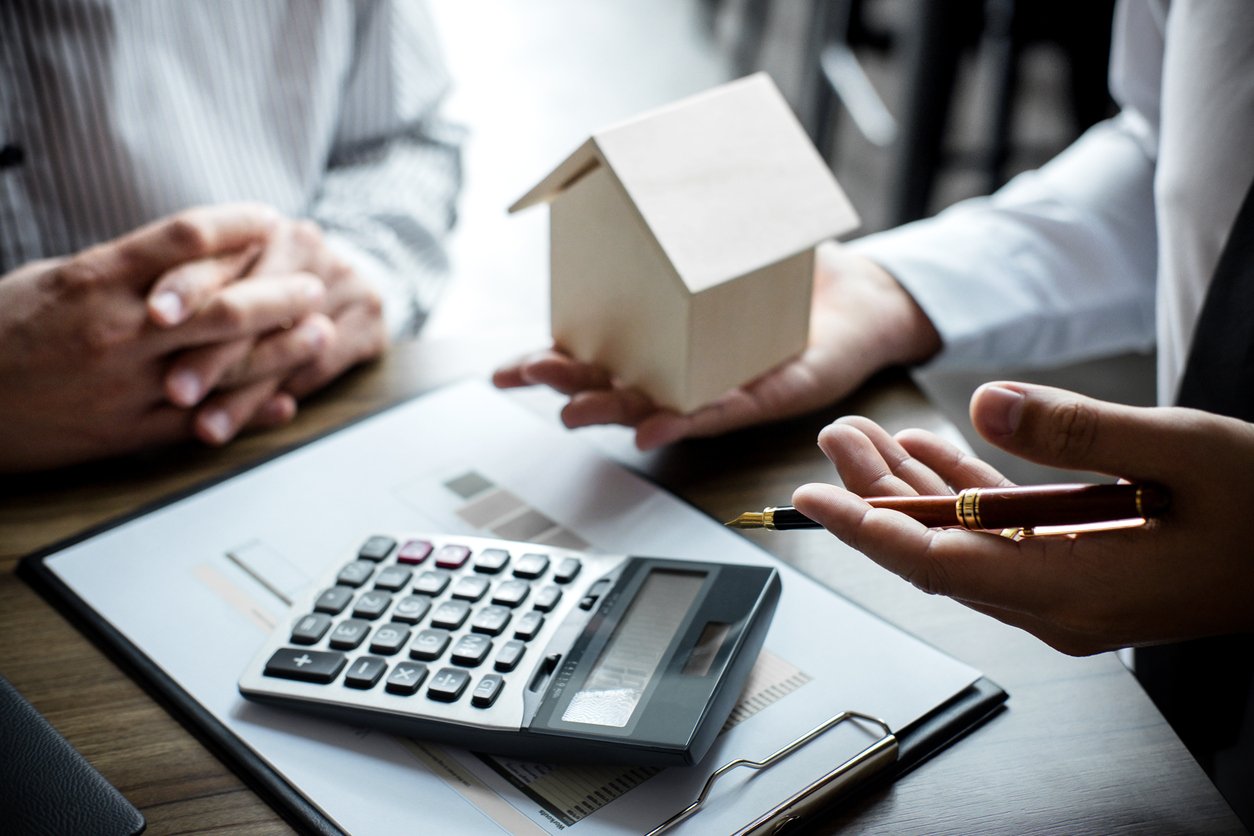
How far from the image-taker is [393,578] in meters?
0.51

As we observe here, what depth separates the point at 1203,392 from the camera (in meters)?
0.61

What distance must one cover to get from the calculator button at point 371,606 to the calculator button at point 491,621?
0.15 feet

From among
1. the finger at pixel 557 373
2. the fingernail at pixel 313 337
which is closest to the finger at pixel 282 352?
the fingernail at pixel 313 337

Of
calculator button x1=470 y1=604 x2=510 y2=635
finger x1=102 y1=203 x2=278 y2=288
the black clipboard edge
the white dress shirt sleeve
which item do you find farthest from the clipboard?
the white dress shirt sleeve

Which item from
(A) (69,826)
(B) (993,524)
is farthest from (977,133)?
(A) (69,826)

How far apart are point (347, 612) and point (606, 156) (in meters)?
0.28

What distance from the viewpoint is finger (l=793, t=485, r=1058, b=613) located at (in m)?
0.39

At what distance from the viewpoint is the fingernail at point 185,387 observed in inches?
25.8

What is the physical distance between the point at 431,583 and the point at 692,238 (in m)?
0.23

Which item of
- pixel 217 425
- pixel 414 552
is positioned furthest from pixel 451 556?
pixel 217 425

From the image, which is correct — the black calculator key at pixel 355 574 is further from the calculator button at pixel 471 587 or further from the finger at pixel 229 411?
the finger at pixel 229 411

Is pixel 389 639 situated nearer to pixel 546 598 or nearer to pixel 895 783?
pixel 546 598

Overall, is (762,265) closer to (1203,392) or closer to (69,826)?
(1203,392)

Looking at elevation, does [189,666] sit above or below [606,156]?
below
